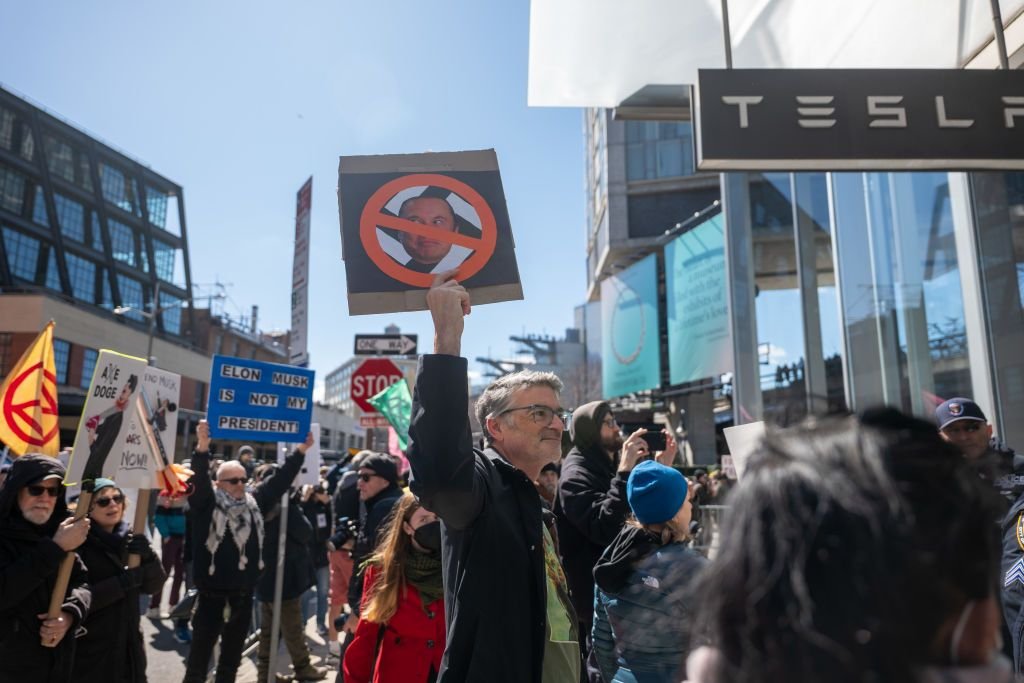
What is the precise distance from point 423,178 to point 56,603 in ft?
10.0

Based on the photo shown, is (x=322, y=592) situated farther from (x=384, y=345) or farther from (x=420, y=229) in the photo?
(x=420, y=229)

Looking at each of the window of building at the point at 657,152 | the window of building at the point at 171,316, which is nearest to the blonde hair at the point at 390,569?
the window of building at the point at 657,152

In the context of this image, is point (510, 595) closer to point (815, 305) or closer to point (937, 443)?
point (937, 443)

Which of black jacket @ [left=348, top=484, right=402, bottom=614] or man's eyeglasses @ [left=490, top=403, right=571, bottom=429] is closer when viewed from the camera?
man's eyeglasses @ [left=490, top=403, right=571, bottom=429]

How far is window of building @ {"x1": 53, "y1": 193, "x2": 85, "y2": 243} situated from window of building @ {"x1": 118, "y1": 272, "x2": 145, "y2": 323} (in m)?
4.78

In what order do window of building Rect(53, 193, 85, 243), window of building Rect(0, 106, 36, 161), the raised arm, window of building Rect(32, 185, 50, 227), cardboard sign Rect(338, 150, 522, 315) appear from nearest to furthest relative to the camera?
the raised arm → cardboard sign Rect(338, 150, 522, 315) → window of building Rect(0, 106, 36, 161) → window of building Rect(32, 185, 50, 227) → window of building Rect(53, 193, 85, 243)

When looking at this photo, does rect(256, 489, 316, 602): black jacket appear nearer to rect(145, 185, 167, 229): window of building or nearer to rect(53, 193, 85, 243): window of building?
rect(53, 193, 85, 243): window of building

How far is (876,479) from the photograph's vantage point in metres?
0.83

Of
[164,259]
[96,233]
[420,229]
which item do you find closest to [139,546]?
[420,229]

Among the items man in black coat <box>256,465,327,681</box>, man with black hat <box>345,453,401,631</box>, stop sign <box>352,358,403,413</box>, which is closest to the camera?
man with black hat <box>345,453,401,631</box>

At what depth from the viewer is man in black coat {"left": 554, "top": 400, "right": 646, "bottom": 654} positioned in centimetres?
374

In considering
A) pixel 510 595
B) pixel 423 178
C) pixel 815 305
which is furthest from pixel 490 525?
pixel 815 305

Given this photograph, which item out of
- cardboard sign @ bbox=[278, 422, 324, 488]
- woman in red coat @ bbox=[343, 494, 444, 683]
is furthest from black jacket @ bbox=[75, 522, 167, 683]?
cardboard sign @ bbox=[278, 422, 324, 488]

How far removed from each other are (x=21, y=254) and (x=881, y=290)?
5223cm
